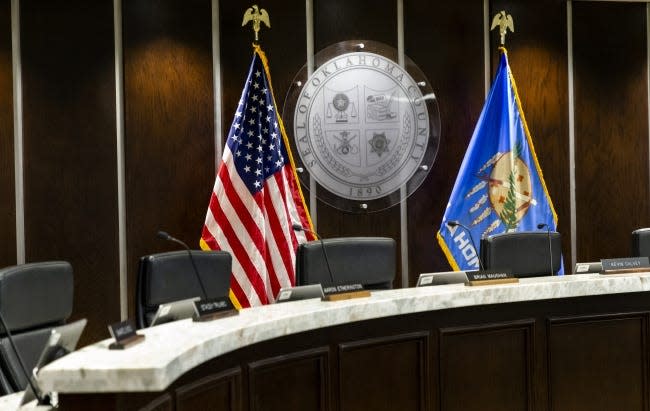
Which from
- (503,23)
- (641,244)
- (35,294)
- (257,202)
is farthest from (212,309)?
(503,23)

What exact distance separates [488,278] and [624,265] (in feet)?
2.35

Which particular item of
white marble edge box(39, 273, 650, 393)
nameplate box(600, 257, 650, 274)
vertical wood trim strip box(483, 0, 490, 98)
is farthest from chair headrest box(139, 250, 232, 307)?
vertical wood trim strip box(483, 0, 490, 98)

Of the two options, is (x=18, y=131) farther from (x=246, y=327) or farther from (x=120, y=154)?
(x=246, y=327)

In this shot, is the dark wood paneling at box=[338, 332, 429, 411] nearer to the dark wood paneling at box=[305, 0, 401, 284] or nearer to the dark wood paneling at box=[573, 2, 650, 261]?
the dark wood paneling at box=[305, 0, 401, 284]

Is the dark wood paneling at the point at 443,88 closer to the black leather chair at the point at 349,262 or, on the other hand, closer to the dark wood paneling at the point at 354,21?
the dark wood paneling at the point at 354,21

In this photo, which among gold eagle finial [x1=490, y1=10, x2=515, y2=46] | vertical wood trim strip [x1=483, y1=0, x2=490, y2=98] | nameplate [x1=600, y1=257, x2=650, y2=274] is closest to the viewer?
nameplate [x1=600, y1=257, x2=650, y2=274]

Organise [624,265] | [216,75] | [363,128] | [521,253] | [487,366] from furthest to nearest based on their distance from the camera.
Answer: [363,128] < [216,75] < [521,253] < [624,265] < [487,366]

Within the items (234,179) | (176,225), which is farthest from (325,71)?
(176,225)

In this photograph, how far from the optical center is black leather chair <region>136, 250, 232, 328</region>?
302 centimetres

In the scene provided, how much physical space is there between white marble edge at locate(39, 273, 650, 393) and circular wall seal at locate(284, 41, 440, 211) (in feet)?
6.97

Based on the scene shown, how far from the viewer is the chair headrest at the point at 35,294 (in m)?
2.45

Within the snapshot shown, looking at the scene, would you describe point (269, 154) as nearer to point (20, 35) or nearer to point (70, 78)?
point (70, 78)

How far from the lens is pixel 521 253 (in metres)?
3.78

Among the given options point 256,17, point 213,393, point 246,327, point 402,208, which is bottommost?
point 213,393
